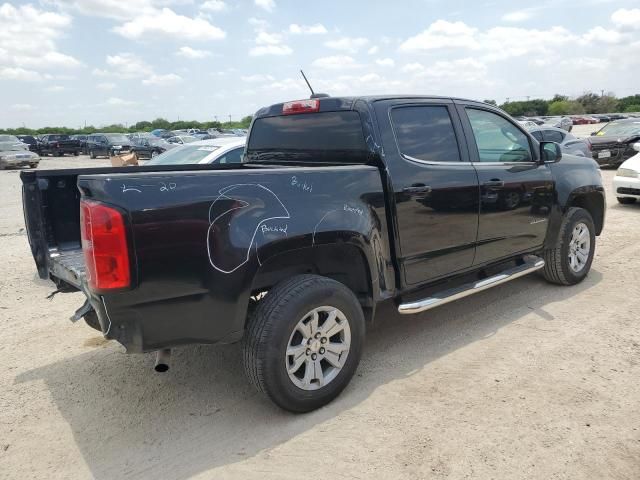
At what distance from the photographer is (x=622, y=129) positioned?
1642 cm

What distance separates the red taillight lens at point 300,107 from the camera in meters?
4.07

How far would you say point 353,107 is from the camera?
3.83 meters

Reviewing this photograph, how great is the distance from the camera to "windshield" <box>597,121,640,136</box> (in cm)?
1593

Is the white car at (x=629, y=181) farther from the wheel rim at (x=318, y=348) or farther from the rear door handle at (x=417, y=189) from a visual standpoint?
the wheel rim at (x=318, y=348)

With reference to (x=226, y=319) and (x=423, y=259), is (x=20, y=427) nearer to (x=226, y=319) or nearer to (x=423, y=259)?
(x=226, y=319)

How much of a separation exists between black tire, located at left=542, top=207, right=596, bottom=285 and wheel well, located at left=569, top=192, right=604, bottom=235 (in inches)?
10.6

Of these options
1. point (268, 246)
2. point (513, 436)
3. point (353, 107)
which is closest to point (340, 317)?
point (268, 246)

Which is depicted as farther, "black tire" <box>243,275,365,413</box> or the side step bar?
the side step bar

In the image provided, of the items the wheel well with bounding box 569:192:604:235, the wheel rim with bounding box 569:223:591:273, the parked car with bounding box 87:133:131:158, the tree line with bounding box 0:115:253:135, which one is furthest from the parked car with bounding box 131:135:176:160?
the tree line with bounding box 0:115:253:135

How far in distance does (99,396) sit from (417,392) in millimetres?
2111

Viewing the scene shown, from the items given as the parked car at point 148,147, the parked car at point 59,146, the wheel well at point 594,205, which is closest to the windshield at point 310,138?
the wheel well at point 594,205

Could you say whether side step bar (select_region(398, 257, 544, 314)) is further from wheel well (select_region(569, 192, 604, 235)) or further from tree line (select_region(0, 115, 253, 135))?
tree line (select_region(0, 115, 253, 135))

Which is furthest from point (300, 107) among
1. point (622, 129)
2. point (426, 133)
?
point (622, 129)

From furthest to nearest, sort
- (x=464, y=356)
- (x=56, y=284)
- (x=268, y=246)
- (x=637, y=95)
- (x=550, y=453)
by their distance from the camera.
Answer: (x=637, y=95), (x=464, y=356), (x=56, y=284), (x=268, y=246), (x=550, y=453)
